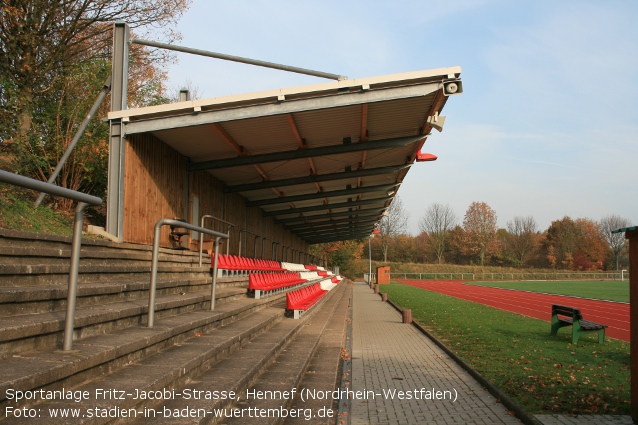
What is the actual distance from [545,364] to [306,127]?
714cm

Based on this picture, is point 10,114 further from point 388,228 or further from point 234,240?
point 388,228

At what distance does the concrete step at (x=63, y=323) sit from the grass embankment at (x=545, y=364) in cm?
425

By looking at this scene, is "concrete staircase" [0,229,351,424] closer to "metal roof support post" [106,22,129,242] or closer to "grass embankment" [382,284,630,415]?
"grass embankment" [382,284,630,415]

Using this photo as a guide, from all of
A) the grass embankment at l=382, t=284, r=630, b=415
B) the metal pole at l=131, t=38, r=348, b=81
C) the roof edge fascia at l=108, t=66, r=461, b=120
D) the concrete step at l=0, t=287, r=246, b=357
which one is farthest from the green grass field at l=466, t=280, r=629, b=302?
the concrete step at l=0, t=287, r=246, b=357

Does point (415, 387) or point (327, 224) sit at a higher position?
point (327, 224)

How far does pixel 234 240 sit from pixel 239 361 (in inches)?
544

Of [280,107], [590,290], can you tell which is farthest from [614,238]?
[280,107]

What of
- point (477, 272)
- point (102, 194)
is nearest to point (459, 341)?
point (102, 194)

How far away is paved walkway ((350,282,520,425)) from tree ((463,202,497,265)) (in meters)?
75.0

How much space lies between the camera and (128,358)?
3.96 meters

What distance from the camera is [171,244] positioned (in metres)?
13.2

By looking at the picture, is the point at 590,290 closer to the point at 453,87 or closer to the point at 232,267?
the point at 453,87

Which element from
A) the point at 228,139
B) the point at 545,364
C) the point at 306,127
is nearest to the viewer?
the point at 545,364

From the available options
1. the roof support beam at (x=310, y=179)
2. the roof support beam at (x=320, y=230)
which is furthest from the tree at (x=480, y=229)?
the roof support beam at (x=310, y=179)
